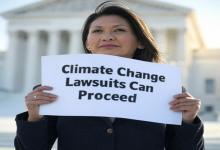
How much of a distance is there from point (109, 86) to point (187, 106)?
0.59m

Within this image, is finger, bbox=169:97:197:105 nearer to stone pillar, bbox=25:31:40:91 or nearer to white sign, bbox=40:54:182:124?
white sign, bbox=40:54:182:124

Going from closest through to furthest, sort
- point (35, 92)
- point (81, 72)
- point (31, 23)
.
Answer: point (35, 92), point (81, 72), point (31, 23)

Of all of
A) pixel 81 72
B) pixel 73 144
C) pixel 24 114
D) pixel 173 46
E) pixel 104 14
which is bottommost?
pixel 73 144

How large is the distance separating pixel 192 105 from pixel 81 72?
831mm

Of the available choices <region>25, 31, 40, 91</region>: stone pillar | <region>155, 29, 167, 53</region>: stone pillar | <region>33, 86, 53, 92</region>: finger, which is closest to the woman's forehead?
<region>33, 86, 53, 92</region>: finger

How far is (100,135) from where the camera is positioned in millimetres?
3012

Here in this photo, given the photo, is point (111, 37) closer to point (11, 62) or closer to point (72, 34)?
point (72, 34)

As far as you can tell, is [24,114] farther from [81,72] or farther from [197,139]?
[197,139]

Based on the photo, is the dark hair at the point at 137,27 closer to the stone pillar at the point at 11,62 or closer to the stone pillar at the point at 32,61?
the stone pillar at the point at 32,61

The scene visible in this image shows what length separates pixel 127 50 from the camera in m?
3.36

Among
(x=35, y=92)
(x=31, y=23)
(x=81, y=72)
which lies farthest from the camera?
(x=31, y=23)

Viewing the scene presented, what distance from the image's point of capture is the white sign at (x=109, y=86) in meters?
3.21

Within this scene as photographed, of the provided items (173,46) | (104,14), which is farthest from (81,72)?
(173,46)

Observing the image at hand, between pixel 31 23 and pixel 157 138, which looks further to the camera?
pixel 31 23
